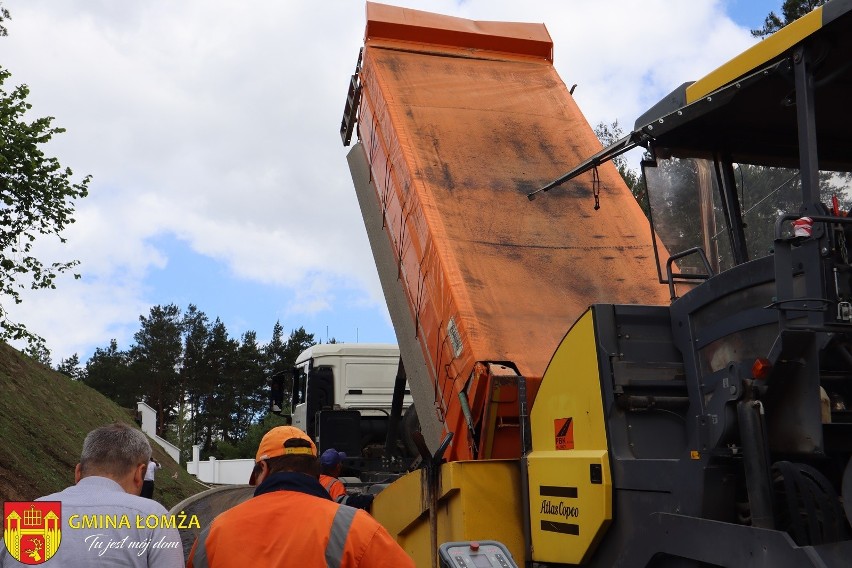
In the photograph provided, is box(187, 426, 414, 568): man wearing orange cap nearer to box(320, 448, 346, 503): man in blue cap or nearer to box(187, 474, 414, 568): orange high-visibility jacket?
box(187, 474, 414, 568): orange high-visibility jacket

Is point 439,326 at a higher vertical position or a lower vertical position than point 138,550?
higher

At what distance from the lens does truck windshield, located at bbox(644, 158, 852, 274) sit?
13.2 feet

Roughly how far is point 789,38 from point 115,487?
9.74ft

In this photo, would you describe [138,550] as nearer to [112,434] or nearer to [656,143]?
[112,434]

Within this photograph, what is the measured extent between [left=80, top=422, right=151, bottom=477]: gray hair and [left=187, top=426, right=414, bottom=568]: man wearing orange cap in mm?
396

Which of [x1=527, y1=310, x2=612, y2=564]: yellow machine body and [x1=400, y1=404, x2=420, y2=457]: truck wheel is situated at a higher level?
[x1=400, y1=404, x2=420, y2=457]: truck wheel

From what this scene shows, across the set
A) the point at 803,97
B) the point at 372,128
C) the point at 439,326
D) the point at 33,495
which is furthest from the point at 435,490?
the point at 33,495

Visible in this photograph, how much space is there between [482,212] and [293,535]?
159 inches

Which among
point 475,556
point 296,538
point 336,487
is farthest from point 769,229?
point 336,487

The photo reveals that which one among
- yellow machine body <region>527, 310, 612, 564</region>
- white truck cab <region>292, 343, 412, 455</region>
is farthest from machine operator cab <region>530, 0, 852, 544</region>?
white truck cab <region>292, 343, 412, 455</region>

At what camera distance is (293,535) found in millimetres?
2674

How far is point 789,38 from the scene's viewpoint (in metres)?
3.53

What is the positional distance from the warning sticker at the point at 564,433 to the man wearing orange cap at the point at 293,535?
6.07 feet

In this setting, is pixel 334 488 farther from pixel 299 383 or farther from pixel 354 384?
pixel 299 383
